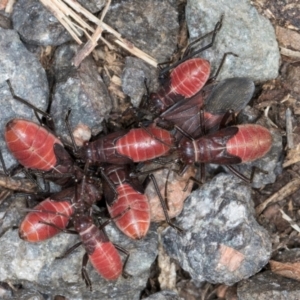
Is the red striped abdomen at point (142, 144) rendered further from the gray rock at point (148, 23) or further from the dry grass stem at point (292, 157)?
the dry grass stem at point (292, 157)

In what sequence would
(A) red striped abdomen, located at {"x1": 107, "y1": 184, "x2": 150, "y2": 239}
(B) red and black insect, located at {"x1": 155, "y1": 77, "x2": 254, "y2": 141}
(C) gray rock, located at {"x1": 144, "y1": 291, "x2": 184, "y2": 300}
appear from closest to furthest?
(A) red striped abdomen, located at {"x1": 107, "y1": 184, "x2": 150, "y2": 239} → (C) gray rock, located at {"x1": 144, "y1": 291, "x2": 184, "y2": 300} → (B) red and black insect, located at {"x1": 155, "y1": 77, "x2": 254, "y2": 141}

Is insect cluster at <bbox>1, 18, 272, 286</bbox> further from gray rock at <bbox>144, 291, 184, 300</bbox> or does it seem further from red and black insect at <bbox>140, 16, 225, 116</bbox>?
gray rock at <bbox>144, 291, 184, 300</bbox>

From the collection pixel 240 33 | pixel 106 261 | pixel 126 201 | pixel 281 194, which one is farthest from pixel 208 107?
pixel 106 261

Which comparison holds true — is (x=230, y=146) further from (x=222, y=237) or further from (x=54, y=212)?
(x=54, y=212)

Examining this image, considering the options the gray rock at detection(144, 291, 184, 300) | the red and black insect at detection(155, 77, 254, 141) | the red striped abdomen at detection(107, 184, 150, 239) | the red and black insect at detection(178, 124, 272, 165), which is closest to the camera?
the red striped abdomen at detection(107, 184, 150, 239)

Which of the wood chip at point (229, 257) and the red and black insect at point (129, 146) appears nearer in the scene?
the wood chip at point (229, 257)

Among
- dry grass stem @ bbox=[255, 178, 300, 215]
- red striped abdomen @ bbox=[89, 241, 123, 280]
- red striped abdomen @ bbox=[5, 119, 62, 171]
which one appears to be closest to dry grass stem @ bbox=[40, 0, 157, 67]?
red striped abdomen @ bbox=[5, 119, 62, 171]

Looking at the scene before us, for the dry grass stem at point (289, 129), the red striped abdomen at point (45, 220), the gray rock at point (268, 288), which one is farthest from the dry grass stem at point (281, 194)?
the red striped abdomen at point (45, 220)
